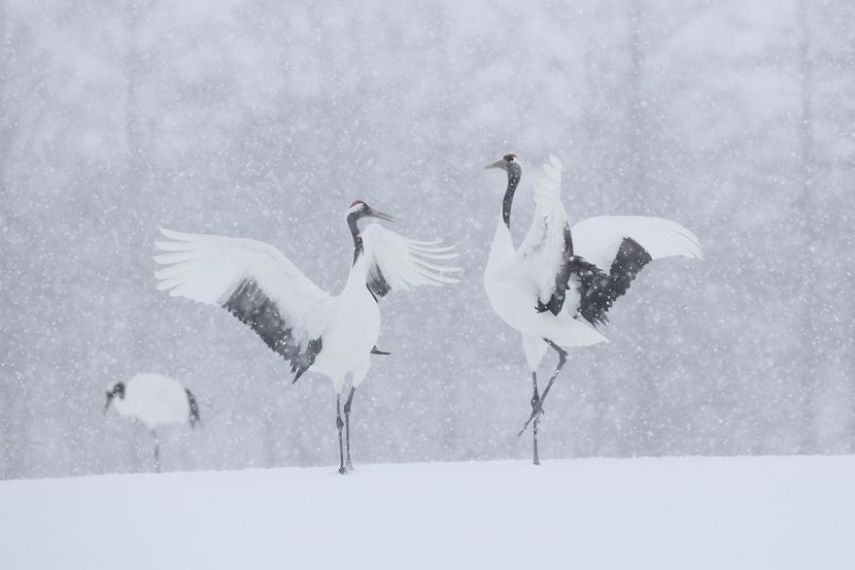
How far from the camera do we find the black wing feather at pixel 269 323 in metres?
7.36

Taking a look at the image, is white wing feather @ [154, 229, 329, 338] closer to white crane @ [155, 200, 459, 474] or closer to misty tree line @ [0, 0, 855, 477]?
white crane @ [155, 200, 459, 474]

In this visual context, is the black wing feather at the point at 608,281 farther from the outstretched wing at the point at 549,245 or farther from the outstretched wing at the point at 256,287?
the outstretched wing at the point at 256,287

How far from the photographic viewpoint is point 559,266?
6910 millimetres

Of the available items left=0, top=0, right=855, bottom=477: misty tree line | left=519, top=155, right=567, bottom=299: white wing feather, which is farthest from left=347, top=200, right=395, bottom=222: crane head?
left=0, top=0, right=855, bottom=477: misty tree line

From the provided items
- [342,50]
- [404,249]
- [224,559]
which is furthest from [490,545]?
[342,50]

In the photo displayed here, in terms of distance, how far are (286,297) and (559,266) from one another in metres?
1.63

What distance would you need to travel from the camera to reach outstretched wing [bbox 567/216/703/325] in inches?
297

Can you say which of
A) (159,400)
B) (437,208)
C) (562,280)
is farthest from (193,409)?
(562,280)

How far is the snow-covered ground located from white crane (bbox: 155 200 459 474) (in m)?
0.72

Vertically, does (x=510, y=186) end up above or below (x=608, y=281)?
above

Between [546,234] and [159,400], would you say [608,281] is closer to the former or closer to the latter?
[546,234]

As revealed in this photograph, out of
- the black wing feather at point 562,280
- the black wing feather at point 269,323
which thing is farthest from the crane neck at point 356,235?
the black wing feather at point 562,280

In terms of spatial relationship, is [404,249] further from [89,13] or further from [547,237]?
[89,13]

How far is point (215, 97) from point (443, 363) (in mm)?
5201
